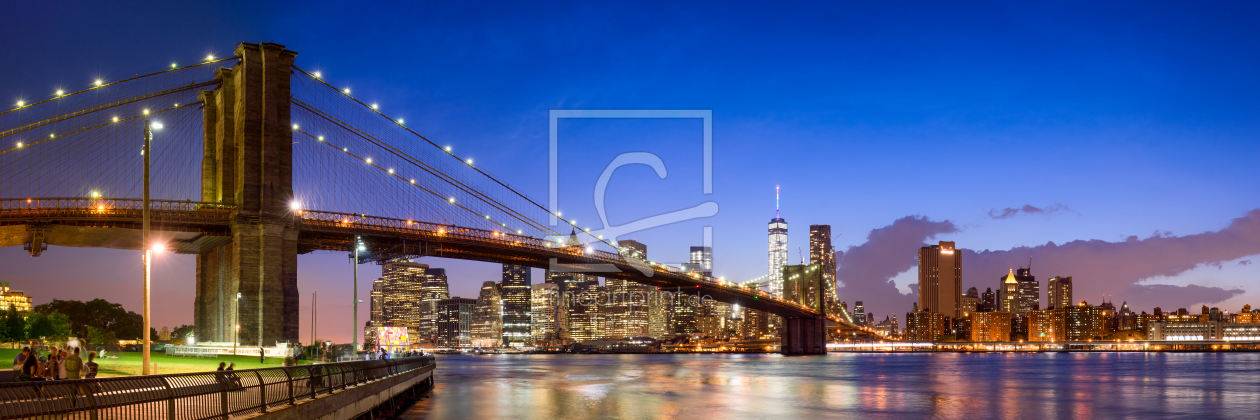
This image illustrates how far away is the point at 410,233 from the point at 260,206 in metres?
14.9

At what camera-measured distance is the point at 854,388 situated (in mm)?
50906

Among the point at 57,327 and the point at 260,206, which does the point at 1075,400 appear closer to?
the point at 260,206

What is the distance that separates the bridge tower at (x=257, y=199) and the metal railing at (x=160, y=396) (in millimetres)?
32872

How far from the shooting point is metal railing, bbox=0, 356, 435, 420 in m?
9.80

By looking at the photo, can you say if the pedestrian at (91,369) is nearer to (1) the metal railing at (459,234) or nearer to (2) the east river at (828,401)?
(2) the east river at (828,401)

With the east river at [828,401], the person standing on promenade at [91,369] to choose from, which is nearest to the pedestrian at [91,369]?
the person standing on promenade at [91,369]

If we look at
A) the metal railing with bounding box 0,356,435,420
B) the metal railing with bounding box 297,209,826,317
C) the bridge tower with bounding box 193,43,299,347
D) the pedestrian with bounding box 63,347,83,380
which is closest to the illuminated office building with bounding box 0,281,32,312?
the metal railing with bounding box 297,209,826,317

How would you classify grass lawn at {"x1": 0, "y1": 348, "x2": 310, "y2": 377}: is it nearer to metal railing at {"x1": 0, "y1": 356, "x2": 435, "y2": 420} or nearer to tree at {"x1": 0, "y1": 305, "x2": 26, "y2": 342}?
metal railing at {"x1": 0, "y1": 356, "x2": 435, "y2": 420}

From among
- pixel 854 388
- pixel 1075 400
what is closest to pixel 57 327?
pixel 854 388

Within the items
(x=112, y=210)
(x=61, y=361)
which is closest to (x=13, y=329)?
(x=112, y=210)

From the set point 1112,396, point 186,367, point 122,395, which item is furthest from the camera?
point 1112,396

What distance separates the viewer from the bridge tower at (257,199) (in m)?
47.9

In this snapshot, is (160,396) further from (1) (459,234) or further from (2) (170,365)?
(1) (459,234)

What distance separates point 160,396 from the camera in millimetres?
11320
